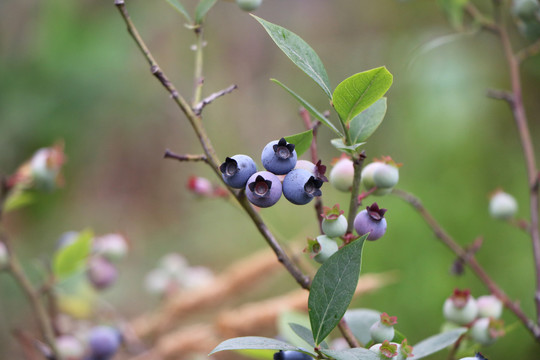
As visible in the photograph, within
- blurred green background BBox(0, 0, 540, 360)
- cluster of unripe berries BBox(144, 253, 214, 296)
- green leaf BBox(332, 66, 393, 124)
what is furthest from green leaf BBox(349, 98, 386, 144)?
cluster of unripe berries BBox(144, 253, 214, 296)

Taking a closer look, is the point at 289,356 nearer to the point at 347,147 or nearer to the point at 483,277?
the point at 347,147

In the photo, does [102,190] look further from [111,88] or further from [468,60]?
[468,60]

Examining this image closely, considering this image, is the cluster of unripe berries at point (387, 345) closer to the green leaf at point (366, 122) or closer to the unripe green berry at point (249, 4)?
the green leaf at point (366, 122)

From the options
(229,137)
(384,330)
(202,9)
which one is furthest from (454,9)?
(229,137)

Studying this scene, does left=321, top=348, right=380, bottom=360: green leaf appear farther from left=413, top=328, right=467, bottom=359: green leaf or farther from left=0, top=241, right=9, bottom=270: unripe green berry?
left=0, top=241, right=9, bottom=270: unripe green berry

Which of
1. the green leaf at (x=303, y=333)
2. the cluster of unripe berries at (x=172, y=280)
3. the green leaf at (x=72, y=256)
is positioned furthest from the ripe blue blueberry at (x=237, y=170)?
the cluster of unripe berries at (x=172, y=280)

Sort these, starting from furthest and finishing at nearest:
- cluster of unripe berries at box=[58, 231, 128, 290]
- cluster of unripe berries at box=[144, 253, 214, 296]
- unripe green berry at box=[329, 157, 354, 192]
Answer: cluster of unripe berries at box=[144, 253, 214, 296], cluster of unripe berries at box=[58, 231, 128, 290], unripe green berry at box=[329, 157, 354, 192]
